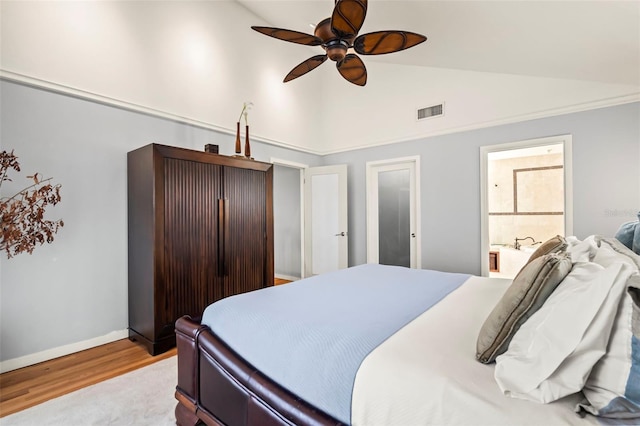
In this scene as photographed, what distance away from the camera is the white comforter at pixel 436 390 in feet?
2.69

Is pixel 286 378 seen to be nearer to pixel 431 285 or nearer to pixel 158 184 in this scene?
pixel 431 285

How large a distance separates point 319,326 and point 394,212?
3.73 metres

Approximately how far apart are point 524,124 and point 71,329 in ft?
17.4

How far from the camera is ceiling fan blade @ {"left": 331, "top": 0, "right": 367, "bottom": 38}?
Answer: 196cm

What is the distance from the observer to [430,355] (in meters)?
1.08

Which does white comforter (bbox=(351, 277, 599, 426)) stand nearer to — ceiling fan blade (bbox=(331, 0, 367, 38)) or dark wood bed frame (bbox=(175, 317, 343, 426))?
dark wood bed frame (bbox=(175, 317, 343, 426))

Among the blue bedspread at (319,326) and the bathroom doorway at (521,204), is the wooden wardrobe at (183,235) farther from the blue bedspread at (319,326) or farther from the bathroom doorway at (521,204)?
the bathroom doorway at (521,204)

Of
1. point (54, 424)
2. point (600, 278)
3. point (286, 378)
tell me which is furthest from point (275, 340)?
point (54, 424)

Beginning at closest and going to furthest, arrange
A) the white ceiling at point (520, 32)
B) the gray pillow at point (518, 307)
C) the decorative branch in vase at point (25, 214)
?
the gray pillow at point (518, 307), the decorative branch in vase at point (25, 214), the white ceiling at point (520, 32)

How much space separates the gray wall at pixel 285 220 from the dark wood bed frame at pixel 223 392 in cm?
413

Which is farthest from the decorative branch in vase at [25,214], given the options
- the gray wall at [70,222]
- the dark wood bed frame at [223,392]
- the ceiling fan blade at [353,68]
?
the ceiling fan blade at [353,68]

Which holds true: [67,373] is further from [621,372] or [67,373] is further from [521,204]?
[521,204]

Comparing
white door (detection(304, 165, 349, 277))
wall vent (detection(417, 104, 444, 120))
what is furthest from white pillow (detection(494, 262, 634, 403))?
white door (detection(304, 165, 349, 277))

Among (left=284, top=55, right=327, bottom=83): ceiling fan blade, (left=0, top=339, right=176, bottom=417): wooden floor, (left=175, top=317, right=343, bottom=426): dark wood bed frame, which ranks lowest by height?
(left=0, top=339, right=176, bottom=417): wooden floor
